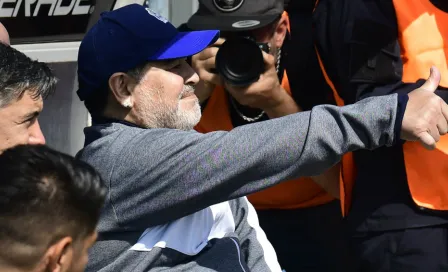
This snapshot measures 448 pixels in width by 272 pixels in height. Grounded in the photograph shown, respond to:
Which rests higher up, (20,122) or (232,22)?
(20,122)

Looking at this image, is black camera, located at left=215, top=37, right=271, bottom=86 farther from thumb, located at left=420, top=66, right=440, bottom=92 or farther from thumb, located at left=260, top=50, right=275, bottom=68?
thumb, located at left=420, top=66, right=440, bottom=92

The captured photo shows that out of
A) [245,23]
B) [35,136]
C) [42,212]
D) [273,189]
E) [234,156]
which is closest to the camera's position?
[42,212]

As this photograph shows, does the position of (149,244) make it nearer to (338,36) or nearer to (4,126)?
(4,126)

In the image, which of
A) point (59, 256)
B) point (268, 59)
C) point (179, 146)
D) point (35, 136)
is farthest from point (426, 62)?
point (59, 256)

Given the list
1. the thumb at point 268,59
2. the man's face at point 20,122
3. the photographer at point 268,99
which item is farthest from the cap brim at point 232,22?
the man's face at point 20,122

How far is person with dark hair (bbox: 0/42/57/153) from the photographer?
6.64 ft

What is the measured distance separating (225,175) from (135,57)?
44 cm

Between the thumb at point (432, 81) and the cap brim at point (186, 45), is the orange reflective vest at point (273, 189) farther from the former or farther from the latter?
the thumb at point (432, 81)

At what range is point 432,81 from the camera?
84.4 inches

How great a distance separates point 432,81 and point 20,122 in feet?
3.19

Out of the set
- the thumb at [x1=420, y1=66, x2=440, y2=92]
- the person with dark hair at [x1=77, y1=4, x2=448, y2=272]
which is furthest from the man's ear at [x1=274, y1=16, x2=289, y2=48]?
the thumb at [x1=420, y1=66, x2=440, y2=92]

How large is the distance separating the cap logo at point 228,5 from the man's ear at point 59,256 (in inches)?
55.8

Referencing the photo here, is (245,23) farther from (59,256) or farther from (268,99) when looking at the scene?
(59,256)

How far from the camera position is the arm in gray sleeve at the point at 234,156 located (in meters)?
1.97
